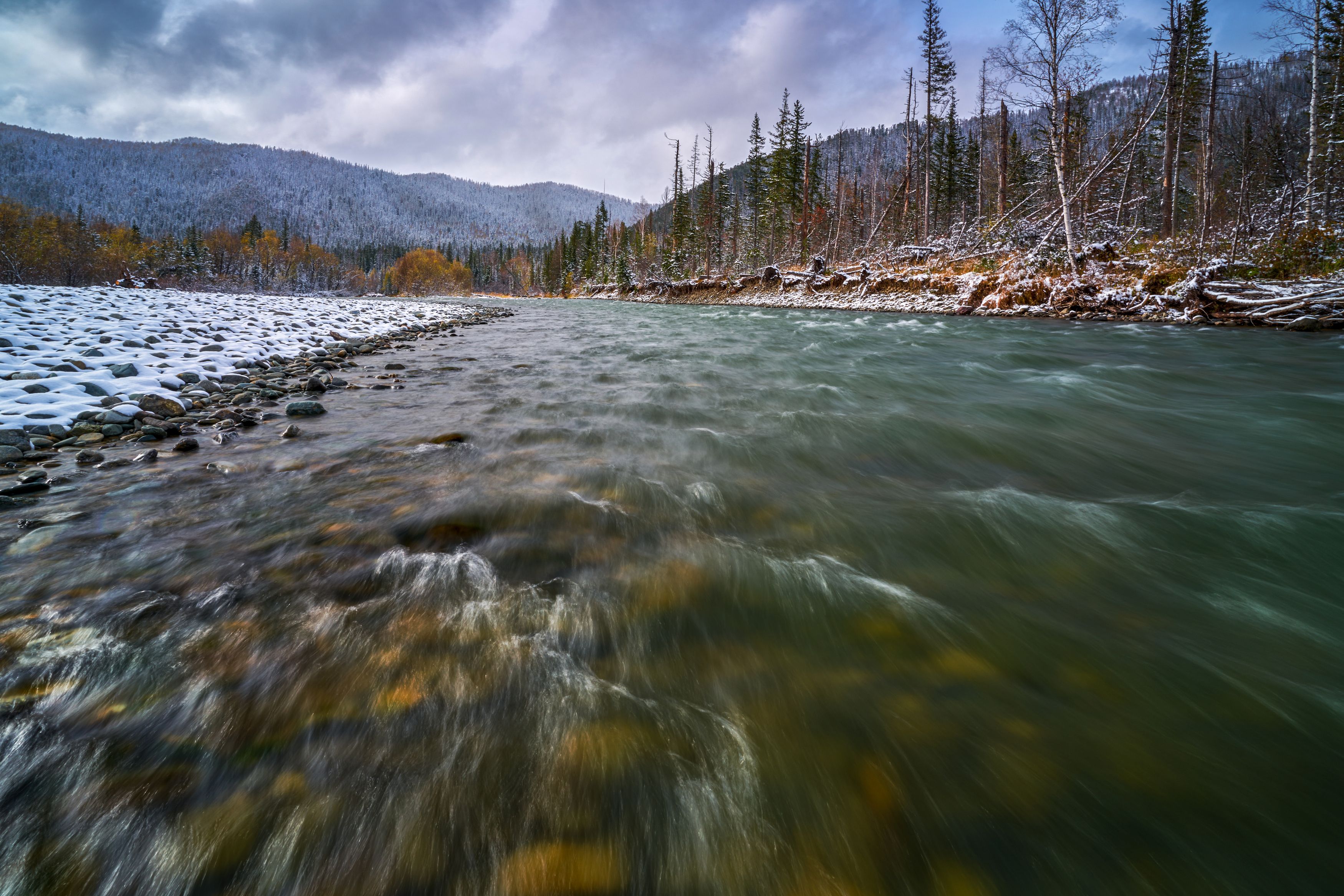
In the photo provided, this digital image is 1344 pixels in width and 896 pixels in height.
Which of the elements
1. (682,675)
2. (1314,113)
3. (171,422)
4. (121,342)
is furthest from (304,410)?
(1314,113)

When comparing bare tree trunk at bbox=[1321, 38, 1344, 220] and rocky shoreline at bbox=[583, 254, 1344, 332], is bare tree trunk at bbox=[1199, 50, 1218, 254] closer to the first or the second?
bare tree trunk at bbox=[1321, 38, 1344, 220]

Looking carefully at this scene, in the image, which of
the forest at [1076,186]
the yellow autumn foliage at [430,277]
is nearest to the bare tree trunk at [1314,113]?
the forest at [1076,186]

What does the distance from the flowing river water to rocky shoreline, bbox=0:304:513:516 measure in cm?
37

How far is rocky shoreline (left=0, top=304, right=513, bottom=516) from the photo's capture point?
4.04 meters

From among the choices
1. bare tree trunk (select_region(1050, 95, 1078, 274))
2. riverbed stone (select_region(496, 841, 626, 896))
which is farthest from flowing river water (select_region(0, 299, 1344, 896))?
bare tree trunk (select_region(1050, 95, 1078, 274))

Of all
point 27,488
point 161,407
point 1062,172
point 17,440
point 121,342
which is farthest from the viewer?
point 1062,172

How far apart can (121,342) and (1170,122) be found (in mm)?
37294

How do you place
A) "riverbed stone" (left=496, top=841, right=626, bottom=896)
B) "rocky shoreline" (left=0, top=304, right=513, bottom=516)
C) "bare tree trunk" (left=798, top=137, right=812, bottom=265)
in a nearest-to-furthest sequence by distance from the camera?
1. "riverbed stone" (left=496, top=841, right=626, bottom=896)
2. "rocky shoreline" (left=0, top=304, right=513, bottom=516)
3. "bare tree trunk" (left=798, top=137, right=812, bottom=265)

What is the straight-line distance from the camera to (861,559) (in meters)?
2.86

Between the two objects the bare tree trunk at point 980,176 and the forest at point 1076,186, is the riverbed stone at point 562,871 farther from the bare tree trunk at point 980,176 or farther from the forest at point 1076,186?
the bare tree trunk at point 980,176

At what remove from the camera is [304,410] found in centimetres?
579

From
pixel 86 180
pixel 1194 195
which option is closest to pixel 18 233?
→ pixel 1194 195

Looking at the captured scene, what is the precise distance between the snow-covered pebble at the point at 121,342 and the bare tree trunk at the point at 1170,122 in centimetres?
2961

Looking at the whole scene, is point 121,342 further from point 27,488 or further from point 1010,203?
point 1010,203
